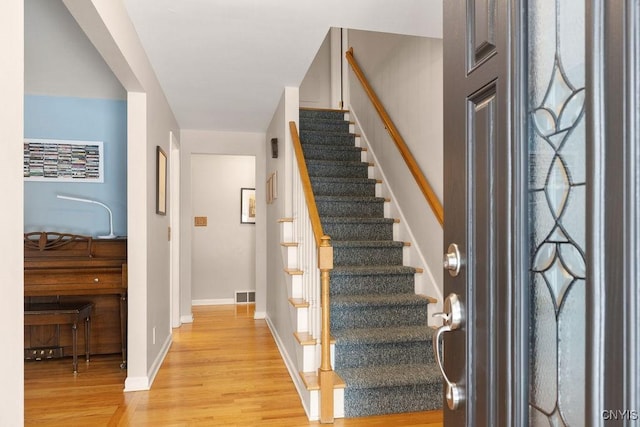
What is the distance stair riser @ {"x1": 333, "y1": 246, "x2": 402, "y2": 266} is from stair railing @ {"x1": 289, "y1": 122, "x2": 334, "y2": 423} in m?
0.39

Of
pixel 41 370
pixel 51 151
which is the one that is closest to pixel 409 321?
pixel 41 370

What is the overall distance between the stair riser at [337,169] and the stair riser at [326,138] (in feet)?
1.75

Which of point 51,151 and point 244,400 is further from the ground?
point 51,151

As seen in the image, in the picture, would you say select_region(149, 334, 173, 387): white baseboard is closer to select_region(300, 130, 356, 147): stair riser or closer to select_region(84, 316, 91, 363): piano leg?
select_region(84, 316, 91, 363): piano leg

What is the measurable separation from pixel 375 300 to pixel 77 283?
230cm

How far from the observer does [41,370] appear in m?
3.20

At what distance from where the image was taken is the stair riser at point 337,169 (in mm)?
4207

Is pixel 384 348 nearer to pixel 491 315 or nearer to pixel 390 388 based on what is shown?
pixel 390 388

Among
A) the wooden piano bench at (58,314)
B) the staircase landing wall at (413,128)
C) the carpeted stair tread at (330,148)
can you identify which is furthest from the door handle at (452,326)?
the carpeted stair tread at (330,148)

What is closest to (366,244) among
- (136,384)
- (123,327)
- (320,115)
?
(136,384)

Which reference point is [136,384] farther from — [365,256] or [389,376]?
[365,256]

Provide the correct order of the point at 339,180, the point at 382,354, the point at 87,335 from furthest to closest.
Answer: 1. the point at 339,180
2. the point at 87,335
3. the point at 382,354

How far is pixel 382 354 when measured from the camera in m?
2.64

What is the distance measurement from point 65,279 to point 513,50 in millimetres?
3468
